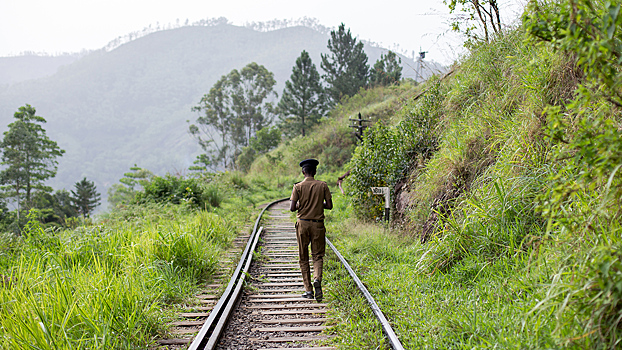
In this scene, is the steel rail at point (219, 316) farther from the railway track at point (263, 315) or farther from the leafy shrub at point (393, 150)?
the leafy shrub at point (393, 150)

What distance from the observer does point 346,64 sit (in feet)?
149

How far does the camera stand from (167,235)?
6.37m

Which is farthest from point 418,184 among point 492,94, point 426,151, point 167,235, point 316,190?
point 167,235

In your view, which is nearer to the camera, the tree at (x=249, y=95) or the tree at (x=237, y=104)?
the tree at (x=237, y=104)

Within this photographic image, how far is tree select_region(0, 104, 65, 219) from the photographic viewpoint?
33625mm

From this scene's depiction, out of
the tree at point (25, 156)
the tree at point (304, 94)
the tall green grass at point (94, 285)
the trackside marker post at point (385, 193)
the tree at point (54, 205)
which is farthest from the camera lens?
the tree at point (304, 94)

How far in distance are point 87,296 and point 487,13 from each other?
959cm

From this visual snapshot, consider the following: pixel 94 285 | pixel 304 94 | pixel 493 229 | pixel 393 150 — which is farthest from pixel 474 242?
pixel 304 94

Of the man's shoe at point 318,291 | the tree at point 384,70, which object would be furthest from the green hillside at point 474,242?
the tree at point 384,70

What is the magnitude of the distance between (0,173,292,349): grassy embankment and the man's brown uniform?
1803mm

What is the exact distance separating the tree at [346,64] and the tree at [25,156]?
3224cm

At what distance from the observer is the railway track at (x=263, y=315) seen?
3855 mm

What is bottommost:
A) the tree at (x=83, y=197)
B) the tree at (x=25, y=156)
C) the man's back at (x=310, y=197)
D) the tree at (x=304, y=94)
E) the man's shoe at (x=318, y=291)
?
the tree at (x=83, y=197)

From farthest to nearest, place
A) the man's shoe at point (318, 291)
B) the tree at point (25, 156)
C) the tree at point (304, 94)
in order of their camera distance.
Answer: the tree at point (304, 94) < the tree at point (25, 156) < the man's shoe at point (318, 291)
